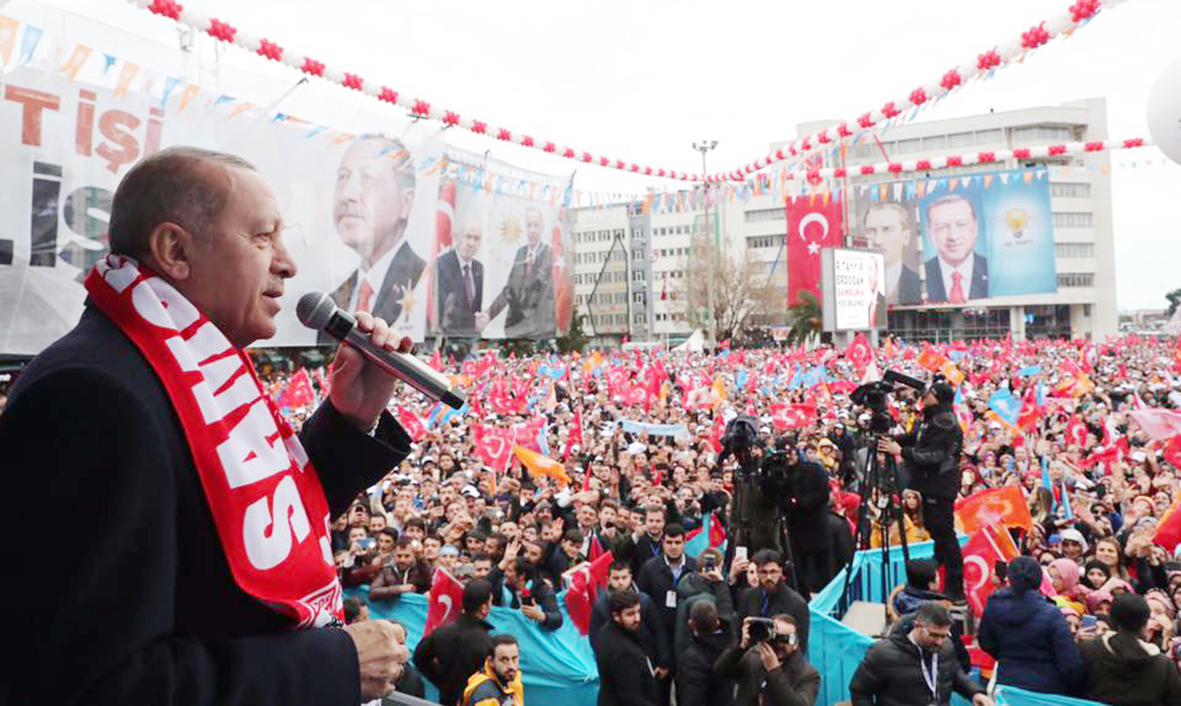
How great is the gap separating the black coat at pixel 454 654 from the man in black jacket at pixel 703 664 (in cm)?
118

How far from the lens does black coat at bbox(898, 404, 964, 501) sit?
6.75m

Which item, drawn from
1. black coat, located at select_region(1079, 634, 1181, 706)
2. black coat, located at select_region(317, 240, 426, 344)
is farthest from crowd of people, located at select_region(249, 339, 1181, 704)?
black coat, located at select_region(317, 240, 426, 344)

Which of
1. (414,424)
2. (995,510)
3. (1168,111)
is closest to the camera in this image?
(1168,111)

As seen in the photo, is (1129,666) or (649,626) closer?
(1129,666)

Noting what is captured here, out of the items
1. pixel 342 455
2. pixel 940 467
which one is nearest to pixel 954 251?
pixel 940 467

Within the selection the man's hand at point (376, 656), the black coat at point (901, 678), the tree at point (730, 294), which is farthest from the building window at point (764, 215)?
the man's hand at point (376, 656)

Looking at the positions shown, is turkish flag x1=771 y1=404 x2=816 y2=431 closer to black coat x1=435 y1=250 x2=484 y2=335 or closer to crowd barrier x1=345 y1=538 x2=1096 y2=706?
crowd barrier x1=345 y1=538 x2=1096 y2=706

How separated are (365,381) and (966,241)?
67.9m

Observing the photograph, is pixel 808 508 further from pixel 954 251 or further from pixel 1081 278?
pixel 1081 278

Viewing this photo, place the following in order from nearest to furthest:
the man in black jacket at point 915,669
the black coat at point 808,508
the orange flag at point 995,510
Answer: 1. the man in black jacket at point 915,669
2. the black coat at point 808,508
3. the orange flag at point 995,510

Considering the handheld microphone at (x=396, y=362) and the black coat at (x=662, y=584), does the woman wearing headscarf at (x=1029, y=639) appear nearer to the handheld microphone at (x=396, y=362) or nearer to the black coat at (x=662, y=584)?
the black coat at (x=662, y=584)

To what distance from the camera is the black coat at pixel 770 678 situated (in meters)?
4.56

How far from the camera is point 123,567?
3.15ft

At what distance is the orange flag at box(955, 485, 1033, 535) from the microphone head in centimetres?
708
